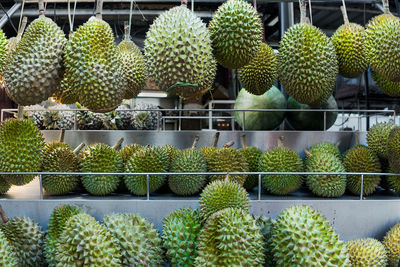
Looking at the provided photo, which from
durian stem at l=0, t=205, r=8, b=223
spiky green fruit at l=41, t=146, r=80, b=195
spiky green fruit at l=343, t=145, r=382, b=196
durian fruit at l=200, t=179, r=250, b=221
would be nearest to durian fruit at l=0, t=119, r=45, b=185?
durian stem at l=0, t=205, r=8, b=223

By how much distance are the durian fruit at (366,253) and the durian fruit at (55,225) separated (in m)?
1.29

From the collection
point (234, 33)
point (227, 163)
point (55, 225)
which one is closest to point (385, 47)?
point (234, 33)

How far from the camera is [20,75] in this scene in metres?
1.39

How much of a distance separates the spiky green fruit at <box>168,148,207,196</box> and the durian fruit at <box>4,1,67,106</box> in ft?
2.98

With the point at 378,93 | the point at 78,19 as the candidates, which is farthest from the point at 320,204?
the point at 78,19

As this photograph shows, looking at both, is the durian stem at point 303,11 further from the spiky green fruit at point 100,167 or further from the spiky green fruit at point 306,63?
the spiky green fruit at point 100,167

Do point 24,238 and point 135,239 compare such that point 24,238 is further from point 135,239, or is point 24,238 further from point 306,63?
point 306,63

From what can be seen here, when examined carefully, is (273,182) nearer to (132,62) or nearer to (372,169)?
(372,169)

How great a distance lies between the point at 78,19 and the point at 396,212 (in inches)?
190

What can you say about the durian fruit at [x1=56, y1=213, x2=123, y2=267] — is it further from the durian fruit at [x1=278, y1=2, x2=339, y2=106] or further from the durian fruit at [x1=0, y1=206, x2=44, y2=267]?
the durian fruit at [x1=278, y1=2, x2=339, y2=106]

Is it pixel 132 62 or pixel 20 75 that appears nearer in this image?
pixel 20 75

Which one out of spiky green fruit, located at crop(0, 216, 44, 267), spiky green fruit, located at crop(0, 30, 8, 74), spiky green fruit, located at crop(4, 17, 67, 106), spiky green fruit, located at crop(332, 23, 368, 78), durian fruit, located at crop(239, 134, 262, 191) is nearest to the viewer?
spiky green fruit, located at crop(4, 17, 67, 106)

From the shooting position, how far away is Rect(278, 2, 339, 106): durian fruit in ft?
5.49

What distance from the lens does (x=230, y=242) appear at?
50.8 inches
